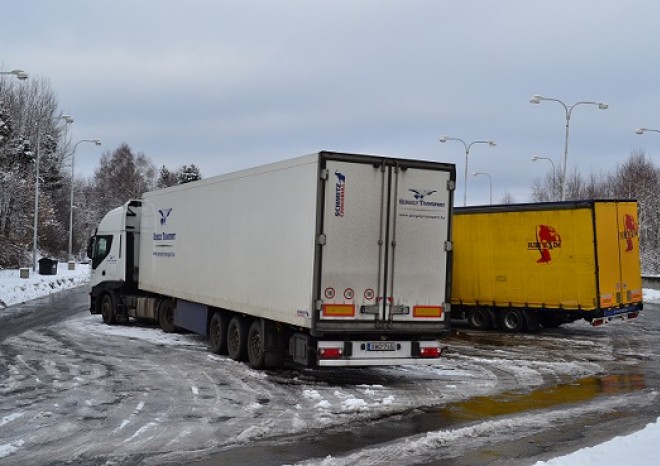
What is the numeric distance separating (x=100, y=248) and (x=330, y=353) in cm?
1245

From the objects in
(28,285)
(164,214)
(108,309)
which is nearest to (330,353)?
(164,214)

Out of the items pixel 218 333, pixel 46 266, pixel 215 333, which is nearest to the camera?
pixel 218 333

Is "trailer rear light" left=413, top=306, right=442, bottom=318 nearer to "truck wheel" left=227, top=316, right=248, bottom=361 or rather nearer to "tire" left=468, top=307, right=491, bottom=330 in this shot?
"truck wheel" left=227, top=316, right=248, bottom=361

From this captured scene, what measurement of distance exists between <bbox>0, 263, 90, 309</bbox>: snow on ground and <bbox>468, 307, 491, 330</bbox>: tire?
15.9 metres

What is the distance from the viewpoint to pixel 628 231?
19625mm

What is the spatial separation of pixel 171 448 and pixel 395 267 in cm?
484

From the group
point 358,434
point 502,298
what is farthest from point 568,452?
point 502,298

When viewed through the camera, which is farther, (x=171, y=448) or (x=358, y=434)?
(x=358, y=434)

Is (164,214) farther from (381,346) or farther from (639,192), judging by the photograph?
(639,192)

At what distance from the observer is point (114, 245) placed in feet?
66.4

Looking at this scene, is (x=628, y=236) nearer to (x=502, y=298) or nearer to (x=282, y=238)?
(x=502, y=298)

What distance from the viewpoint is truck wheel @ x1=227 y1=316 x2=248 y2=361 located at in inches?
514

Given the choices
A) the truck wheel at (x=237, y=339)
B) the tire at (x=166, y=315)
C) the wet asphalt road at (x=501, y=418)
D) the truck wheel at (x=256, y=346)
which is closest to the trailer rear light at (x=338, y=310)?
the wet asphalt road at (x=501, y=418)

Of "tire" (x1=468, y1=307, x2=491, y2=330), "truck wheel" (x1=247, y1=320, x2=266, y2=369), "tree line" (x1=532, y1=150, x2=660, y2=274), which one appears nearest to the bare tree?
"tree line" (x1=532, y1=150, x2=660, y2=274)
